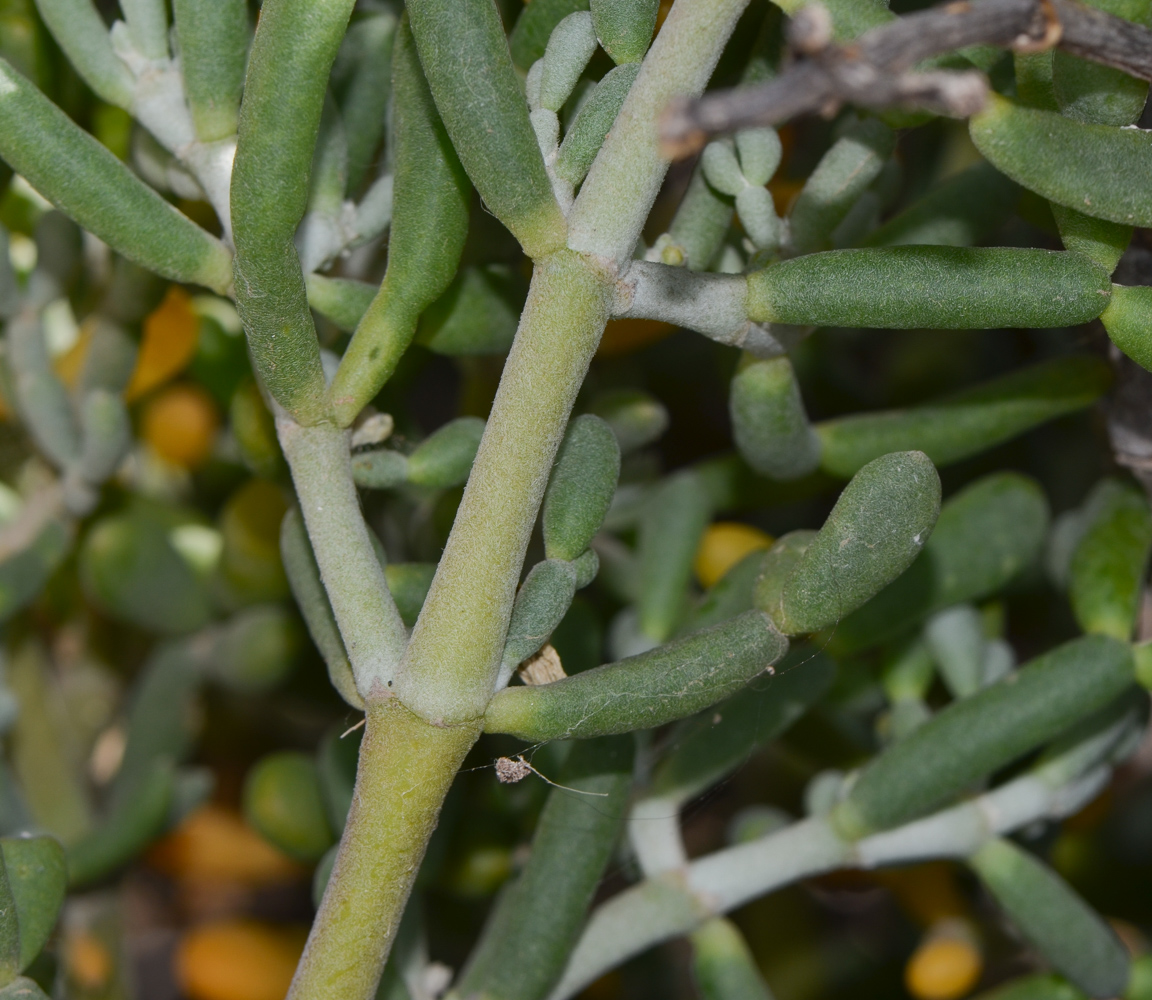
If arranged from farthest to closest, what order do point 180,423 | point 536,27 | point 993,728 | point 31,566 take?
point 180,423, point 31,566, point 993,728, point 536,27

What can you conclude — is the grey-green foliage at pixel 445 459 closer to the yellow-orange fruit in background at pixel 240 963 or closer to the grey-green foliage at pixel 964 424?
the grey-green foliage at pixel 964 424

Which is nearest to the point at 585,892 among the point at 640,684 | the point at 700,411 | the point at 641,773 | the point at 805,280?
the point at 641,773

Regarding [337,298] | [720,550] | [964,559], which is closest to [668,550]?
[720,550]

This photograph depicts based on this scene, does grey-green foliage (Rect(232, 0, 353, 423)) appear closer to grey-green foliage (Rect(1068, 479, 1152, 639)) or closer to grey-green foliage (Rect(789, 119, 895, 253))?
grey-green foliage (Rect(789, 119, 895, 253))

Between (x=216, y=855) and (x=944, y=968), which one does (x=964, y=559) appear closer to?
(x=944, y=968)

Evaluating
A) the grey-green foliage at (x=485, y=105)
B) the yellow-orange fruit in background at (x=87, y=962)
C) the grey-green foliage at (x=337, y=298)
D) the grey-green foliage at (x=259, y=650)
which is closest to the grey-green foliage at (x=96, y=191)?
the grey-green foliage at (x=337, y=298)

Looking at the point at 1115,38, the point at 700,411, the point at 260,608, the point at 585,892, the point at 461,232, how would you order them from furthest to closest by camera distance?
1. the point at 700,411
2. the point at 260,608
3. the point at 585,892
4. the point at 461,232
5. the point at 1115,38

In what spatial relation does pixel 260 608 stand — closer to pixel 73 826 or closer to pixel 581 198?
pixel 73 826
